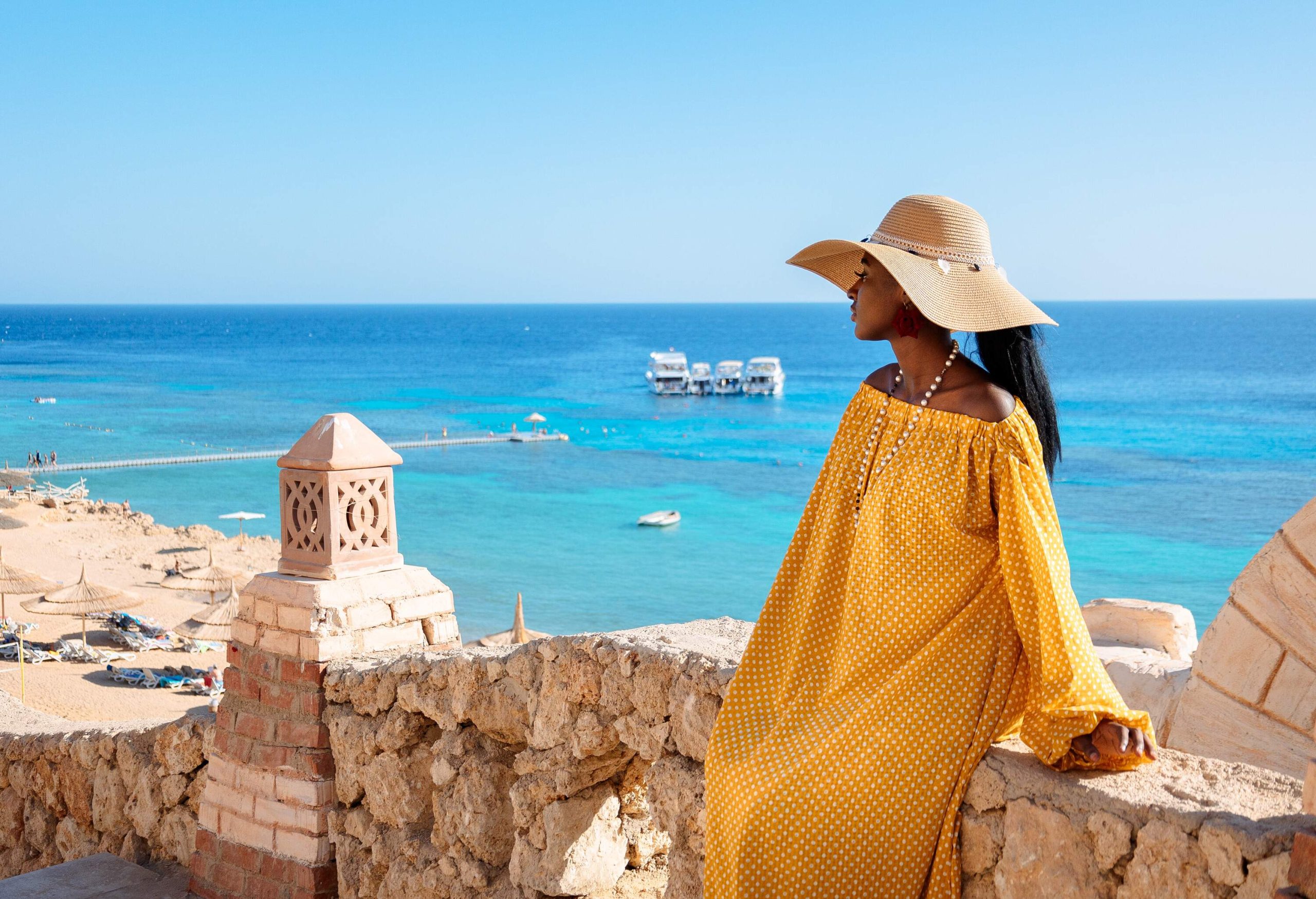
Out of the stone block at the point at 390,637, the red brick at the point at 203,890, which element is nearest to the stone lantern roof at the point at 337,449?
the stone block at the point at 390,637

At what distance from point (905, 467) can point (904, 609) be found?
0.31 metres

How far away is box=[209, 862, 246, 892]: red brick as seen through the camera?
4266mm

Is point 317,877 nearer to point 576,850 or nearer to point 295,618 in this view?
point 295,618

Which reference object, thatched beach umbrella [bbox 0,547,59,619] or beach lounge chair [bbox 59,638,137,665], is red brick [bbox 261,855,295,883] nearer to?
beach lounge chair [bbox 59,638,137,665]

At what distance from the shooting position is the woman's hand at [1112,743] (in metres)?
2.16

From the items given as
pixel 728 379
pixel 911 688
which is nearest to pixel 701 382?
pixel 728 379

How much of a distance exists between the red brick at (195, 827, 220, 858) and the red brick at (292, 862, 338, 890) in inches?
19.7

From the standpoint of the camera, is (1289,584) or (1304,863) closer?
(1304,863)

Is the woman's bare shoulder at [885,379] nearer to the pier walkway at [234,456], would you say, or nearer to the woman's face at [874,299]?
the woman's face at [874,299]

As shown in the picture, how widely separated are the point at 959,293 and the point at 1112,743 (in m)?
0.95

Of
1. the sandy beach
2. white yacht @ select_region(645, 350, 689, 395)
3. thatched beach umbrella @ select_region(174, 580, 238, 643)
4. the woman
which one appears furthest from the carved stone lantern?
white yacht @ select_region(645, 350, 689, 395)

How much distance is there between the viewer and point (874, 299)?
262 cm

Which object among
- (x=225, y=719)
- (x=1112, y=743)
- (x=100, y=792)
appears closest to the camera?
(x=1112, y=743)

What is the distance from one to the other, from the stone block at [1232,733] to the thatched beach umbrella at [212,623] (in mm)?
15957
